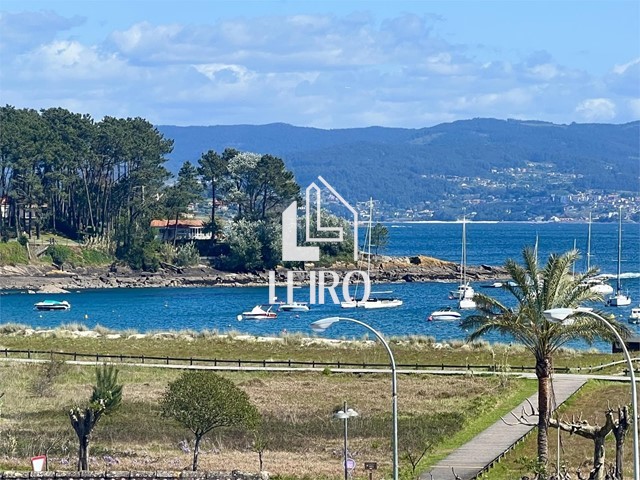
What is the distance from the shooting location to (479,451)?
3766 centimetres

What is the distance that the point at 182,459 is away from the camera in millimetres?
36406

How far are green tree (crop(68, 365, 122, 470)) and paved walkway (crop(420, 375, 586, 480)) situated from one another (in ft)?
28.0

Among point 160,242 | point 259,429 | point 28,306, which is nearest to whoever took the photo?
point 259,429

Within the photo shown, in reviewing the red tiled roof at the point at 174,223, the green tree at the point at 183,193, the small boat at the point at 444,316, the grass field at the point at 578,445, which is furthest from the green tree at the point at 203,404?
the red tiled roof at the point at 174,223

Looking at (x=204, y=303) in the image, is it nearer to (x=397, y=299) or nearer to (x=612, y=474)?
(x=397, y=299)

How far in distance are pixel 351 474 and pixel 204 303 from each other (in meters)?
82.1

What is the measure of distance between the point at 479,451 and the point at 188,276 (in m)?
98.7

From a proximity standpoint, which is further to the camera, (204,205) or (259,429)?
(204,205)

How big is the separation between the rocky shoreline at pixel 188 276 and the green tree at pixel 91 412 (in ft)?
284

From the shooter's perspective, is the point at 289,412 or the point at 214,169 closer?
the point at 289,412

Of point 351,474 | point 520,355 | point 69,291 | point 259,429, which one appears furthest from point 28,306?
point 351,474

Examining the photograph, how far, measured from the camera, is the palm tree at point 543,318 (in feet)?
109

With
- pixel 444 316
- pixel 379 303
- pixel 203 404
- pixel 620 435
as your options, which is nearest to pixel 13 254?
pixel 379 303

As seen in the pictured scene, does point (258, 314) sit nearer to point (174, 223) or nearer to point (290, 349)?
point (290, 349)
